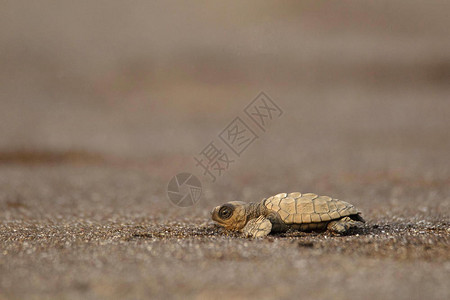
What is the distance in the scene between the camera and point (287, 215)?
20.4 ft

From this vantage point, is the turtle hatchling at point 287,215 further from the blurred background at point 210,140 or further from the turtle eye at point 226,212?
the blurred background at point 210,140

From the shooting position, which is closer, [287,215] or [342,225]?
[342,225]

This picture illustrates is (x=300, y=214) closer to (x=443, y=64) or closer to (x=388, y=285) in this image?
(x=388, y=285)

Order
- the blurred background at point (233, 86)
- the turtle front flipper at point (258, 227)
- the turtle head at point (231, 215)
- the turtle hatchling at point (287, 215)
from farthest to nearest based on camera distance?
1. the blurred background at point (233, 86)
2. the turtle head at point (231, 215)
3. the turtle hatchling at point (287, 215)
4. the turtle front flipper at point (258, 227)

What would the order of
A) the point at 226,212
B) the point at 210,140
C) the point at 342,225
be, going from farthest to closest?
the point at 210,140
the point at 226,212
the point at 342,225

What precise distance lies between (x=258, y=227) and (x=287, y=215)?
40 centimetres

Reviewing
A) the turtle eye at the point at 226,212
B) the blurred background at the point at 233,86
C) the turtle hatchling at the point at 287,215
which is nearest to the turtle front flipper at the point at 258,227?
the turtle hatchling at the point at 287,215

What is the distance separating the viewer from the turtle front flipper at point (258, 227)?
5.98 meters

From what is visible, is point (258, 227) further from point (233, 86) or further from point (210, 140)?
point (233, 86)

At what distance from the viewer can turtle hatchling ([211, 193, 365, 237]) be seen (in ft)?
20.1

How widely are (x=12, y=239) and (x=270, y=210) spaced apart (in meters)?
3.06

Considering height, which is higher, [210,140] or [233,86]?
[233,86]

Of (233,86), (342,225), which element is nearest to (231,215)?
(342,225)

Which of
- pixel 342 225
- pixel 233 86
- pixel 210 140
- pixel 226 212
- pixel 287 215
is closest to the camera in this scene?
pixel 342 225
